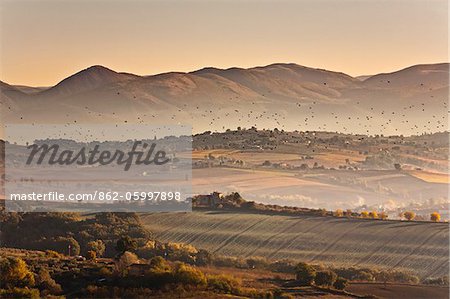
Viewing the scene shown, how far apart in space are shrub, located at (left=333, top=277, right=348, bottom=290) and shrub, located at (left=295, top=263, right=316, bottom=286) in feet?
2.10

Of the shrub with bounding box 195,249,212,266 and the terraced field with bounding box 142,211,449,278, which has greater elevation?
the terraced field with bounding box 142,211,449,278

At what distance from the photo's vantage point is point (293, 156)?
38844 millimetres

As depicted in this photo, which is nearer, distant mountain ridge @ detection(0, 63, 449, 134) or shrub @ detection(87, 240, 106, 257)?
shrub @ detection(87, 240, 106, 257)

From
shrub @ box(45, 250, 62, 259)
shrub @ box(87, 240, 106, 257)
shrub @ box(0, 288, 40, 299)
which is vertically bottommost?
shrub @ box(0, 288, 40, 299)

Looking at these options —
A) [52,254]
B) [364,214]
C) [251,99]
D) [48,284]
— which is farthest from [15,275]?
[251,99]

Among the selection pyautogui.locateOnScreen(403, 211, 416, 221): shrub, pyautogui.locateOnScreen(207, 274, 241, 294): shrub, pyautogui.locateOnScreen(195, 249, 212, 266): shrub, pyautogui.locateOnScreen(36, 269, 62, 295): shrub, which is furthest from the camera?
pyautogui.locateOnScreen(403, 211, 416, 221): shrub

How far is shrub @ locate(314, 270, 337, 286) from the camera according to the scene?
29.4m

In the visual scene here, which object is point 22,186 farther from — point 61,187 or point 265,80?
point 265,80

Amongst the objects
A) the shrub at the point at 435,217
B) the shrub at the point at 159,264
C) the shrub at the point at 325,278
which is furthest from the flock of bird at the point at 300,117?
the shrub at the point at 325,278

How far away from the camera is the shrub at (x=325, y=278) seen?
2939 cm

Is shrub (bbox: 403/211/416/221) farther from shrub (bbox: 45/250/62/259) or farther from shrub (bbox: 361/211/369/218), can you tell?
shrub (bbox: 45/250/62/259)

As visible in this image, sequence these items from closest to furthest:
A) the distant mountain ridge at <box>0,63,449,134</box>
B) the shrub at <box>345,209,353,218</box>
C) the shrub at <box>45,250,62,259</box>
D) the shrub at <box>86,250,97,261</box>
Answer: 1. the shrub at <box>86,250,97,261</box>
2. the shrub at <box>45,250,62,259</box>
3. the shrub at <box>345,209,353,218</box>
4. the distant mountain ridge at <box>0,63,449,134</box>

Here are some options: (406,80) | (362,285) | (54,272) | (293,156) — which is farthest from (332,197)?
(54,272)

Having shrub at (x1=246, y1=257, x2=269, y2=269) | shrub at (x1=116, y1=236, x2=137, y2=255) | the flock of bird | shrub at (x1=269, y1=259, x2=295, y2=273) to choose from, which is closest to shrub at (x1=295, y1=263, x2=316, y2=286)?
shrub at (x1=269, y1=259, x2=295, y2=273)
